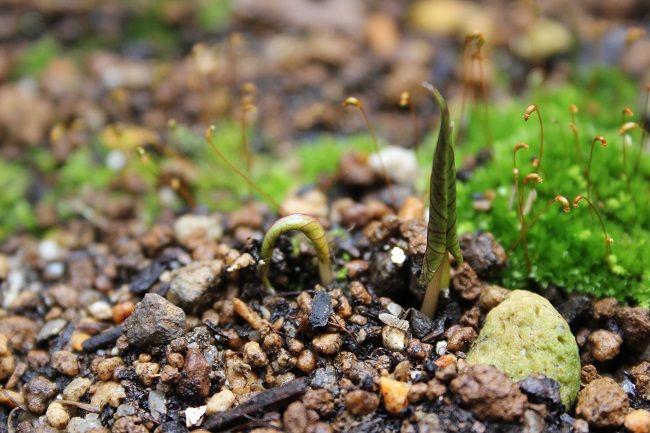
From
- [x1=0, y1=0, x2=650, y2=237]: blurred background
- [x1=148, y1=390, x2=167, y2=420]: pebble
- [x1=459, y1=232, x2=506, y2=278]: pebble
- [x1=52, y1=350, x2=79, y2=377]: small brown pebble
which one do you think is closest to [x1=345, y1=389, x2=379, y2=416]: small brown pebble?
[x1=148, y1=390, x2=167, y2=420]: pebble

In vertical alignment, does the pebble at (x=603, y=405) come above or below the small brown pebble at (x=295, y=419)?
above

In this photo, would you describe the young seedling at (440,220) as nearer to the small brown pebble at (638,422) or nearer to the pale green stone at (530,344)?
the pale green stone at (530,344)

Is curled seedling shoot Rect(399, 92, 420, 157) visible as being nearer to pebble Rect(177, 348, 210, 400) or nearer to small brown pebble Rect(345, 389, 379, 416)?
small brown pebble Rect(345, 389, 379, 416)

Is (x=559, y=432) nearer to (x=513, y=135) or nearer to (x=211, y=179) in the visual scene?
(x=513, y=135)

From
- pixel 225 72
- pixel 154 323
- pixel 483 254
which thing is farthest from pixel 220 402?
pixel 225 72

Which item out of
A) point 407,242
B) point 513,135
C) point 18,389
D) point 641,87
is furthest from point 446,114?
point 641,87

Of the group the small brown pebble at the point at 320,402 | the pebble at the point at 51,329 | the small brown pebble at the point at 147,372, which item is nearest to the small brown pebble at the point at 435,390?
the small brown pebble at the point at 320,402

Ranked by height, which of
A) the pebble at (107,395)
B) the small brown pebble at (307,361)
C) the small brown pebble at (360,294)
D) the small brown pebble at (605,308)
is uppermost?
the small brown pebble at (360,294)
